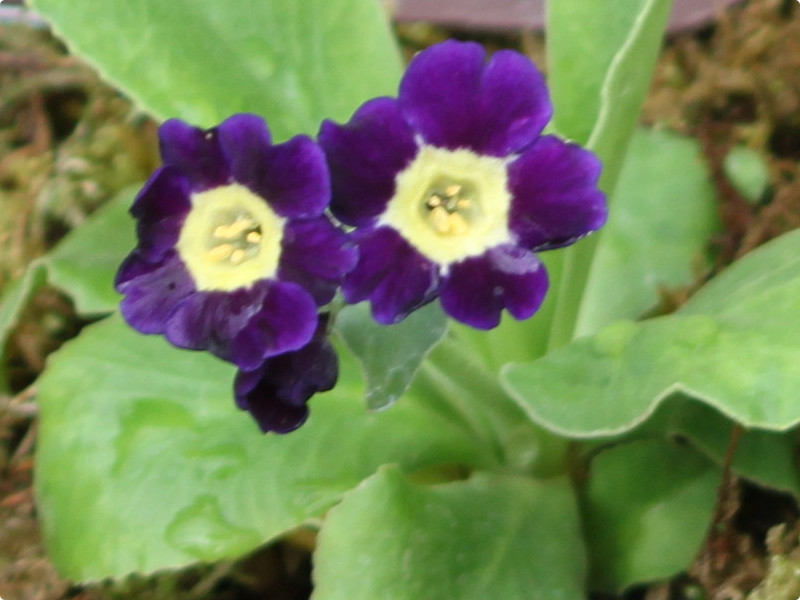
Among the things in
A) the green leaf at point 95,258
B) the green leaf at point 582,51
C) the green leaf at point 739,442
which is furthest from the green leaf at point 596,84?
the green leaf at point 95,258

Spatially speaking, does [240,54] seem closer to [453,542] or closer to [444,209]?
[444,209]

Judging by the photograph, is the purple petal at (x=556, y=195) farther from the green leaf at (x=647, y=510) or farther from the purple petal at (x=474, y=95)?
the green leaf at (x=647, y=510)

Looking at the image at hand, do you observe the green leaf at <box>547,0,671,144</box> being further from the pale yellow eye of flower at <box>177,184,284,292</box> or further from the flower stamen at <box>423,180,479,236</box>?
the pale yellow eye of flower at <box>177,184,284,292</box>

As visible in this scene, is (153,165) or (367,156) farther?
(153,165)

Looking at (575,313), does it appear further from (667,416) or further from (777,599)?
(777,599)

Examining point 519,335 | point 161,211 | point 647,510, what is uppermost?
point 161,211

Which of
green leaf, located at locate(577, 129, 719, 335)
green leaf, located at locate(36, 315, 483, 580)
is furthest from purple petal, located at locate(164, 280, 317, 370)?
green leaf, located at locate(577, 129, 719, 335)

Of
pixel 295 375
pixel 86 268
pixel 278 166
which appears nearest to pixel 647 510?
pixel 295 375

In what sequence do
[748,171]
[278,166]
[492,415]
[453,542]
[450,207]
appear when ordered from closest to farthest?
1. [278,166]
2. [450,207]
3. [453,542]
4. [492,415]
5. [748,171]
